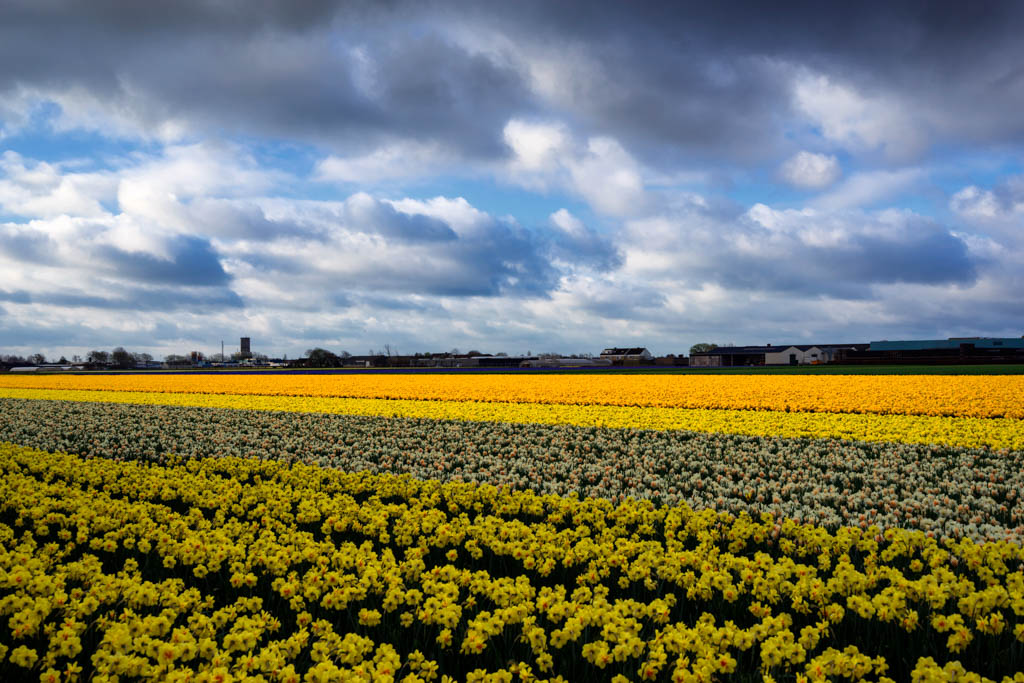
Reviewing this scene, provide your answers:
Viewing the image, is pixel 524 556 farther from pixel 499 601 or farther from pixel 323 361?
pixel 323 361

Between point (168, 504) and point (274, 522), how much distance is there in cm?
385

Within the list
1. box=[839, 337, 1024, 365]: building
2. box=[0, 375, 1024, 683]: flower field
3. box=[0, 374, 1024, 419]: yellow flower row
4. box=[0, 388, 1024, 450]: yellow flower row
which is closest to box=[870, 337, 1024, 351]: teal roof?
box=[839, 337, 1024, 365]: building

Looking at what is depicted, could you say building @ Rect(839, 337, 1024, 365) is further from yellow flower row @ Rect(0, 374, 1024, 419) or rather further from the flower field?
the flower field

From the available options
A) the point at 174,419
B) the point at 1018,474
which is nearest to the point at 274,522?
the point at 1018,474

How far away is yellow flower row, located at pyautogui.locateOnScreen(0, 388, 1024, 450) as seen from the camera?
53.6 feet

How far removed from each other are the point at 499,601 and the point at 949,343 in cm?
13806

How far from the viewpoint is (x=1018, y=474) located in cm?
1190

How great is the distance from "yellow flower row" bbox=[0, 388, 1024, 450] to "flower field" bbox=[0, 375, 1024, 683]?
241mm

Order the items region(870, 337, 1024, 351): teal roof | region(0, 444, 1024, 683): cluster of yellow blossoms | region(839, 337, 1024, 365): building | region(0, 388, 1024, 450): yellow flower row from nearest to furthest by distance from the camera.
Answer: region(0, 444, 1024, 683): cluster of yellow blossoms
region(0, 388, 1024, 450): yellow flower row
region(839, 337, 1024, 365): building
region(870, 337, 1024, 351): teal roof

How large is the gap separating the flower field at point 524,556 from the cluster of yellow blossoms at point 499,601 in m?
0.03

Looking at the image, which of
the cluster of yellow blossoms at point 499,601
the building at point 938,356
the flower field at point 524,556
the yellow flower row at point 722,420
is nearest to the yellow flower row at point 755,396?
the yellow flower row at point 722,420

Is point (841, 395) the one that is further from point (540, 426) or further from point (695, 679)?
point (695, 679)

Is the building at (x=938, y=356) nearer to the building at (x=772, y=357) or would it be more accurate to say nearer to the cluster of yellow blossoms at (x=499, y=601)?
the building at (x=772, y=357)

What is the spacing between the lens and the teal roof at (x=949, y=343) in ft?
368
